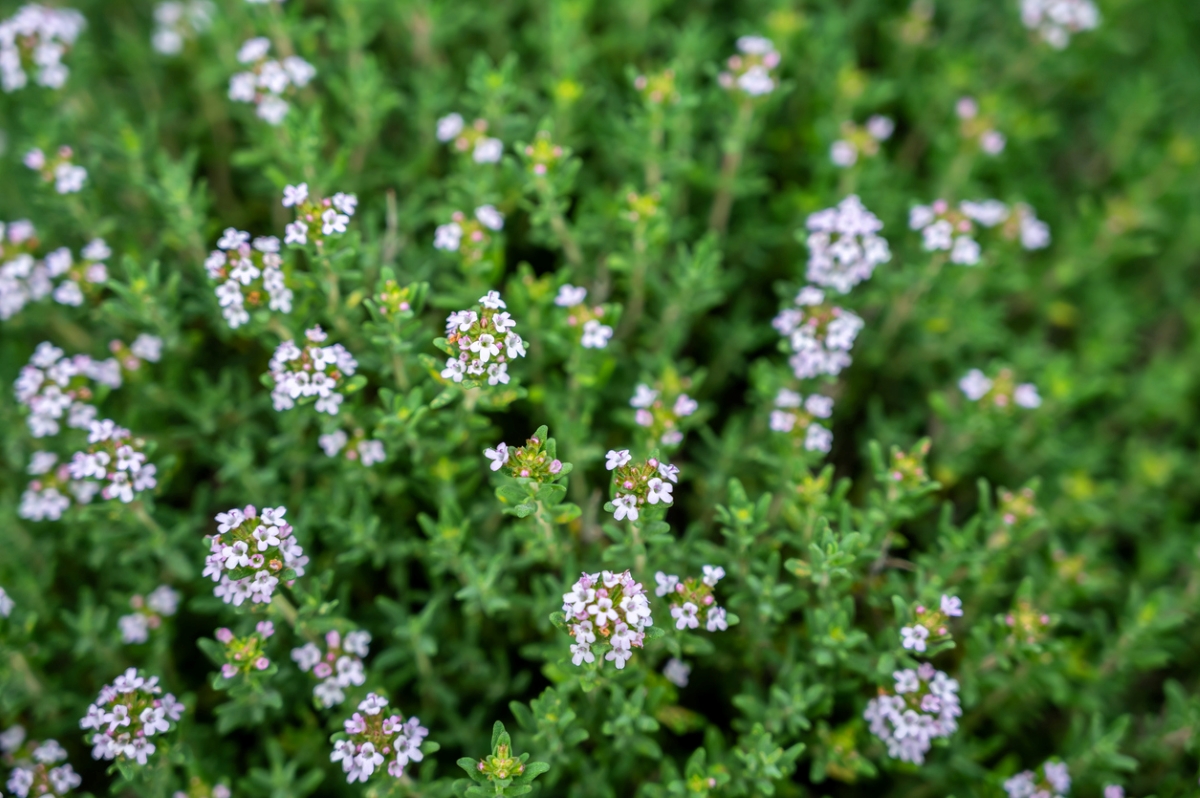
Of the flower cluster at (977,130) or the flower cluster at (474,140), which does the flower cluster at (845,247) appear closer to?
the flower cluster at (977,130)

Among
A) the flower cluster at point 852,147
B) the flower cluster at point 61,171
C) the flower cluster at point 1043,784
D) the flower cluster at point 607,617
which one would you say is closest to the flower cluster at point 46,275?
the flower cluster at point 61,171

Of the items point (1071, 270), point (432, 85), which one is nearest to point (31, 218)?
point (432, 85)

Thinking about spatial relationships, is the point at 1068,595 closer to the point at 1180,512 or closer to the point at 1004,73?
the point at 1180,512

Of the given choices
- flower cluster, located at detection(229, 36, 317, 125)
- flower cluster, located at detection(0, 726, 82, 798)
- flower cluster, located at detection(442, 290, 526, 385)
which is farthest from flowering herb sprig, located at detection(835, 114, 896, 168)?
flower cluster, located at detection(0, 726, 82, 798)

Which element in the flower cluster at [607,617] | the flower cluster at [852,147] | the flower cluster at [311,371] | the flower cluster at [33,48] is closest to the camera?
the flower cluster at [607,617]

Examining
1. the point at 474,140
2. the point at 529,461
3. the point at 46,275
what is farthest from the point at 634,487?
the point at 46,275

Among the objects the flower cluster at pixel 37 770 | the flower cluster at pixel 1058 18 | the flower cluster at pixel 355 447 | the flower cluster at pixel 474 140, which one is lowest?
the flower cluster at pixel 37 770
